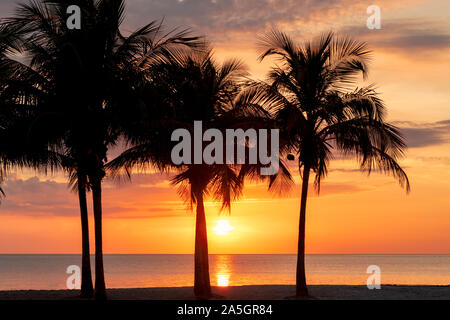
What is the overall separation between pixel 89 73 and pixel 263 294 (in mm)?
11601

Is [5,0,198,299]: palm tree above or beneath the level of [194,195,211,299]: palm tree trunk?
above

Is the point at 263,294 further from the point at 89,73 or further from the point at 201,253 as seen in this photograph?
the point at 89,73

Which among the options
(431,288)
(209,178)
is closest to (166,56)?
(209,178)

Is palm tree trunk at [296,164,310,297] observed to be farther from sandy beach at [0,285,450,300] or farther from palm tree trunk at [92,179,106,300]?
palm tree trunk at [92,179,106,300]

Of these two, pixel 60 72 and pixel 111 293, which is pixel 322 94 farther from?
pixel 111 293

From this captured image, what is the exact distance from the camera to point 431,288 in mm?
29219

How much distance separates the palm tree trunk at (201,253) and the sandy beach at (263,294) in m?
0.58

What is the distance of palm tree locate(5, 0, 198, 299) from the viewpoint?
2298 cm

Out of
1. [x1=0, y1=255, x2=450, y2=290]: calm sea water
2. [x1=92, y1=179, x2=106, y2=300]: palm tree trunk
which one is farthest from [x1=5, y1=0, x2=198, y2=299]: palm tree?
[x1=0, y1=255, x2=450, y2=290]: calm sea water
